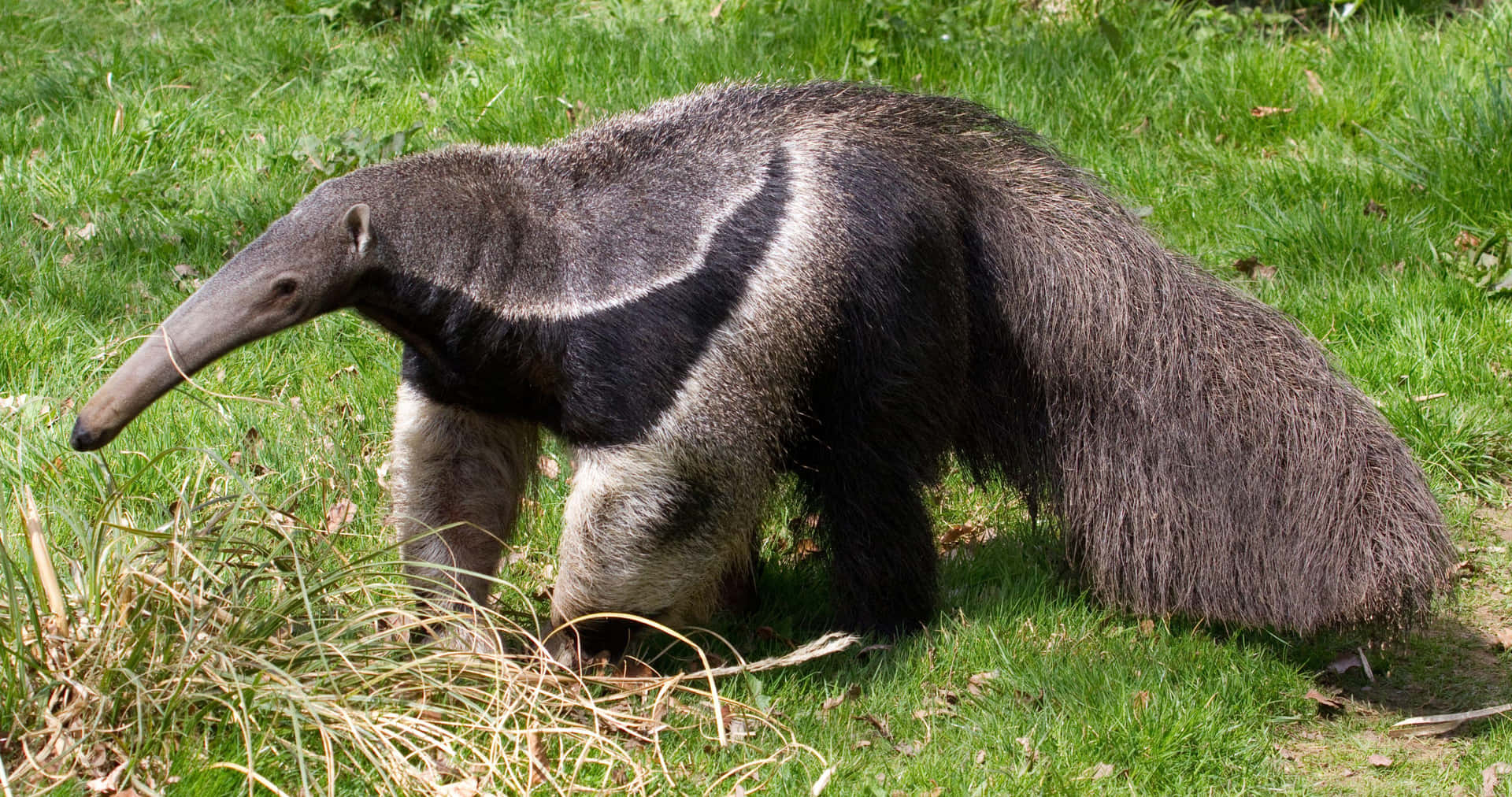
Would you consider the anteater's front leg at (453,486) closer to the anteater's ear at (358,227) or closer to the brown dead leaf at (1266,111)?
the anteater's ear at (358,227)

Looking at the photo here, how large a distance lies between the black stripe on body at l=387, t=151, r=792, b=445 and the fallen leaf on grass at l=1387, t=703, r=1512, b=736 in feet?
7.83

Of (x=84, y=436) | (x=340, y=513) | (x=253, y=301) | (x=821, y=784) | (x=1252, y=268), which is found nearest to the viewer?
(x=84, y=436)

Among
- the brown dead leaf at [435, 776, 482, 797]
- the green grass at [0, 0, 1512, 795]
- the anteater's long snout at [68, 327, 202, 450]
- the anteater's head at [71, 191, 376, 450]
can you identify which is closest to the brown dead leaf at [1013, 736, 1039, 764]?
the green grass at [0, 0, 1512, 795]

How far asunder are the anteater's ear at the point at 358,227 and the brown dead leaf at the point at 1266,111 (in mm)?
5188

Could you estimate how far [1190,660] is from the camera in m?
4.52

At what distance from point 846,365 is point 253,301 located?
5.50 feet

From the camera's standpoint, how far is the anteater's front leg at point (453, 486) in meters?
4.41

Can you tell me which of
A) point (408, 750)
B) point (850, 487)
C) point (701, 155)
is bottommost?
point (408, 750)

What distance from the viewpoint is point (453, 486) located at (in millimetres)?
4488

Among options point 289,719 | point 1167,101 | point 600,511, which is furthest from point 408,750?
point 1167,101

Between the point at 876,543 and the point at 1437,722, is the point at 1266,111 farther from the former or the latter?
the point at 876,543

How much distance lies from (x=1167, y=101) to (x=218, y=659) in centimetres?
557

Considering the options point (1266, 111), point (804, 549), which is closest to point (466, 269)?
point (804, 549)

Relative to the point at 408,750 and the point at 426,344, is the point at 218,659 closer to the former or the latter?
the point at 408,750
